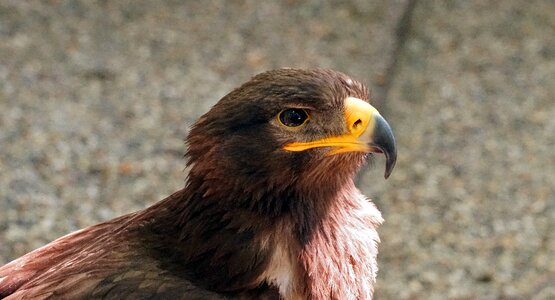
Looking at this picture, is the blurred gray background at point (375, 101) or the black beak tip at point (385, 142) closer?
the black beak tip at point (385, 142)

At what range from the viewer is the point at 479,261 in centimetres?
566

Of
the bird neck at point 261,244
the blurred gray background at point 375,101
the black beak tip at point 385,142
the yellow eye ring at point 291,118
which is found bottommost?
the bird neck at point 261,244

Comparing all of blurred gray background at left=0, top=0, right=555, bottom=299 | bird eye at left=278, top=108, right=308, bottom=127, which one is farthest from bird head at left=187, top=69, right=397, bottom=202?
blurred gray background at left=0, top=0, right=555, bottom=299

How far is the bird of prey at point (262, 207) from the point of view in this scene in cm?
304

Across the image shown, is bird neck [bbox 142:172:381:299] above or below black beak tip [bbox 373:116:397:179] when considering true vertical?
below

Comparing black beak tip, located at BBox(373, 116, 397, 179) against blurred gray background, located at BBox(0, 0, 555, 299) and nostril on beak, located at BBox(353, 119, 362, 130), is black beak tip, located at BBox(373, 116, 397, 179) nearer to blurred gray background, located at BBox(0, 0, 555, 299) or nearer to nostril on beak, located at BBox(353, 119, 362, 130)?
nostril on beak, located at BBox(353, 119, 362, 130)

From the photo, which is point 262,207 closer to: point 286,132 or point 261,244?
point 261,244

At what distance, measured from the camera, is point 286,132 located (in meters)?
3.06

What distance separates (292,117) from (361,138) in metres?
0.24

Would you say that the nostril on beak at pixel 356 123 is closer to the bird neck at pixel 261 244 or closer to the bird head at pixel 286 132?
the bird head at pixel 286 132

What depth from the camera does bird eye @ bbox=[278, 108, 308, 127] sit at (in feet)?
10.0

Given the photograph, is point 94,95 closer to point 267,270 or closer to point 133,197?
point 133,197

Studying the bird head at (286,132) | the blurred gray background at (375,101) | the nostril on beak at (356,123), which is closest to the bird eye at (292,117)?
the bird head at (286,132)

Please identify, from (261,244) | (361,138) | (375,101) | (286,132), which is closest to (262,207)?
(261,244)
